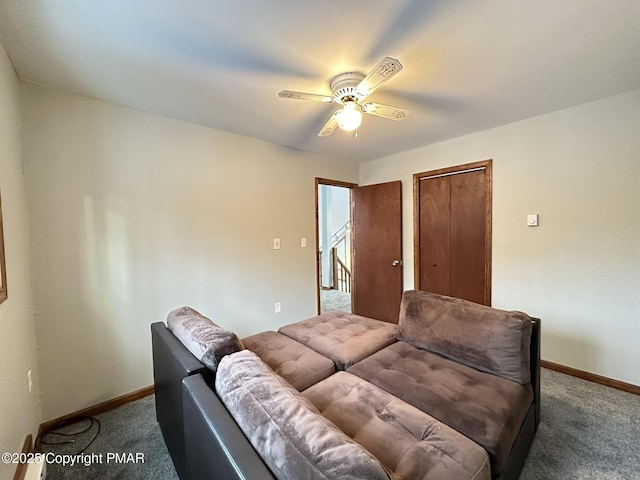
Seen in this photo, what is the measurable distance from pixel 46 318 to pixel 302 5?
8.31 feet

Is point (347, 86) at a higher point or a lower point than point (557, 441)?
higher

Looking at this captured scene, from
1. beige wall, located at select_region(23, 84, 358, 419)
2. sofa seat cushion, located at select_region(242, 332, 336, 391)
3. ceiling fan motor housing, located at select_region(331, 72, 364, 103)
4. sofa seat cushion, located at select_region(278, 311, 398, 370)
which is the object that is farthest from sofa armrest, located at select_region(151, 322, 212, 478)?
ceiling fan motor housing, located at select_region(331, 72, 364, 103)

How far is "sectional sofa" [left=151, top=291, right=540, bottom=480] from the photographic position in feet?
2.55

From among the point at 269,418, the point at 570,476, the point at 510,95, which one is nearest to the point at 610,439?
the point at 570,476

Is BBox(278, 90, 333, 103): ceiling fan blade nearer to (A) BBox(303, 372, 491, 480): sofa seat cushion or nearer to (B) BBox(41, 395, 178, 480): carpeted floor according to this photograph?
(A) BBox(303, 372, 491, 480): sofa seat cushion

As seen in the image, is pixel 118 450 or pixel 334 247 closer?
pixel 118 450

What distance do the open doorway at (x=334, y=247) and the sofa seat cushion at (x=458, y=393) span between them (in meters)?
3.54

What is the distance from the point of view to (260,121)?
254 cm

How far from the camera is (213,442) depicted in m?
0.84

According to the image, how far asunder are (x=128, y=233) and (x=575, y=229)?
152 inches

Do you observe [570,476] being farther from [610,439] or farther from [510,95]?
[510,95]

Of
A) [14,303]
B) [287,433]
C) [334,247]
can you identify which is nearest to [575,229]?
[287,433]

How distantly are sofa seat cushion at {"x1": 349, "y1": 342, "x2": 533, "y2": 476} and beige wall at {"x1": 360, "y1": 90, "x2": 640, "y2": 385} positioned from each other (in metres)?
1.44

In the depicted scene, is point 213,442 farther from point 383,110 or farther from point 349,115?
point 383,110
